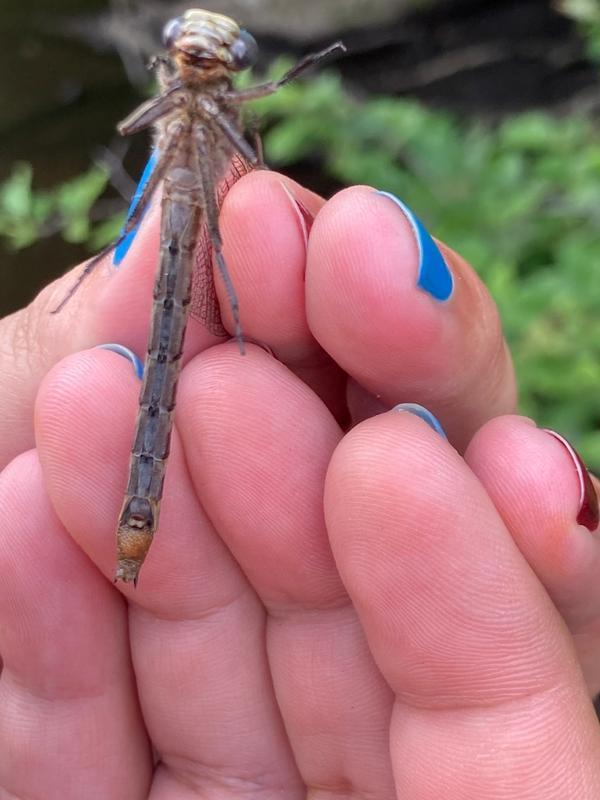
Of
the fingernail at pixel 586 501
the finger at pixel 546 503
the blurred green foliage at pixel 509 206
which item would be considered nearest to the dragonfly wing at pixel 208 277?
the finger at pixel 546 503

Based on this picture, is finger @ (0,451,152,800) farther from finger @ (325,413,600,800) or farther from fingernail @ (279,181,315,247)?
fingernail @ (279,181,315,247)

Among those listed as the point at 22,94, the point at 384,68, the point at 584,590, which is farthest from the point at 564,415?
the point at 22,94

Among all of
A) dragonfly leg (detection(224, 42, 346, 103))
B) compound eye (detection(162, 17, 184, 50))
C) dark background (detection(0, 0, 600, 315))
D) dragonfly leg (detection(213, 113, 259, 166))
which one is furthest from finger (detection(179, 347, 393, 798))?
dark background (detection(0, 0, 600, 315))

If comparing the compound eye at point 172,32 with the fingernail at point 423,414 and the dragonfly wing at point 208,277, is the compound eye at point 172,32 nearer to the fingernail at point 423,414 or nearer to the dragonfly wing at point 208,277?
the dragonfly wing at point 208,277

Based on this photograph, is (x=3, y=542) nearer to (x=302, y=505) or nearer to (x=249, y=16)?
(x=302, y=505)

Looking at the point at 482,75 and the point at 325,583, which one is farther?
the point at 482,75
